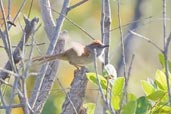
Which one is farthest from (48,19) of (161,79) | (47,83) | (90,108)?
(161,79)

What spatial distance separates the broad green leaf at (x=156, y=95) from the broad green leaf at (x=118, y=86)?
5.0 inches

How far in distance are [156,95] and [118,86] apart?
6.2 inches

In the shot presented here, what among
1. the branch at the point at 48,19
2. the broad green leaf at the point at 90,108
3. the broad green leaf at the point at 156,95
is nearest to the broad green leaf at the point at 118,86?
the broad green leaf at the point at 156,95

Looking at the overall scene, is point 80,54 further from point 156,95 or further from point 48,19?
point 156,95

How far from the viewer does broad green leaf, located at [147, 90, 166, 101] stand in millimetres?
2436

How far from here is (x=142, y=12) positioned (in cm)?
926

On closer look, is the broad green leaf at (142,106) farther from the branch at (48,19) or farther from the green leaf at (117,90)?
the branch at (48,19)

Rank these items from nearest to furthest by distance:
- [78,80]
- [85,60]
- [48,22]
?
[78,80]
[85,60]
[48,22]

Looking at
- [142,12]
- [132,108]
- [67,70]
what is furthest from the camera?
[142,12]

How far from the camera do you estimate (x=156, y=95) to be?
2.43 m

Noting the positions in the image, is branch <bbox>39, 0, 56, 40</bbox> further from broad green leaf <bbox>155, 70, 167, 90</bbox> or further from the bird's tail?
broad green leaf <bbox>155, 70, 167, 90</bbox>

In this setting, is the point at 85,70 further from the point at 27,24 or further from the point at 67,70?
the point at 67,70

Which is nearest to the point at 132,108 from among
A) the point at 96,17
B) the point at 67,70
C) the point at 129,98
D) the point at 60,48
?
the point at 129,98

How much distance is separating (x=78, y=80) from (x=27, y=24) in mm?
414
